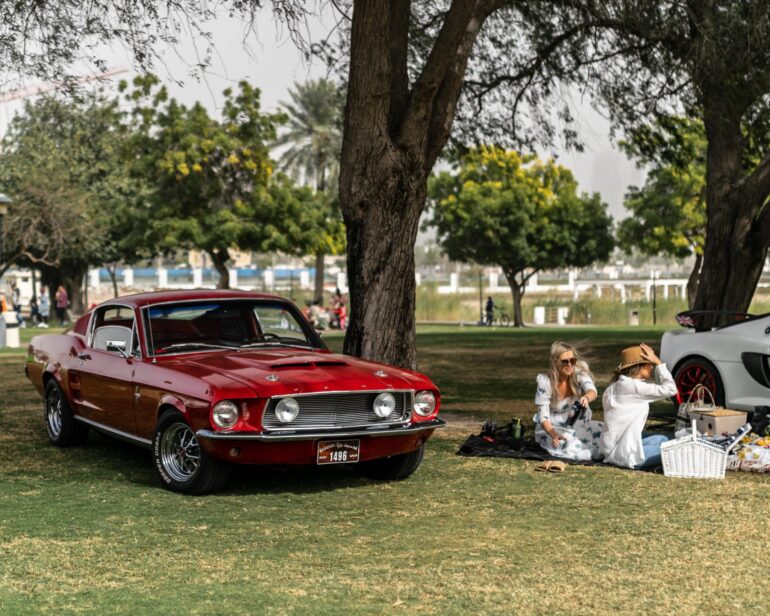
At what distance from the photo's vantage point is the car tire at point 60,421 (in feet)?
36.0

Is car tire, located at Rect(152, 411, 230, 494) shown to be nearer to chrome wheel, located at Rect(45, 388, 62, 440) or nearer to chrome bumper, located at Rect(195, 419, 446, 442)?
chrome bumper, located at Rect(195, 419, 446, 442)

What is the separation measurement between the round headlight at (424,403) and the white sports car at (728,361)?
4162 millimetres

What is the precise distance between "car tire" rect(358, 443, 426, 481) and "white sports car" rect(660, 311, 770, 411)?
4.12m

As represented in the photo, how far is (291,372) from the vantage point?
27.9 ft

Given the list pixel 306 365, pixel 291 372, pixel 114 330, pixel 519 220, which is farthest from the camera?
pixel 519 220

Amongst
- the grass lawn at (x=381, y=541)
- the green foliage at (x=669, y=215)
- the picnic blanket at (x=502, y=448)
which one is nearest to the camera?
the grass lawn at (x=381, y=541)

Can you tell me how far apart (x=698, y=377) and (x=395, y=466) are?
4525 millimetres

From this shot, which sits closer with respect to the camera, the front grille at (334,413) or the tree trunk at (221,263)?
the front grille at (334,413)

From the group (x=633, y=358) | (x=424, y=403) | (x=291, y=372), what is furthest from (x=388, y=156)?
(x=291, y=372)

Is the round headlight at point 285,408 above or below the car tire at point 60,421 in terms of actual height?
above

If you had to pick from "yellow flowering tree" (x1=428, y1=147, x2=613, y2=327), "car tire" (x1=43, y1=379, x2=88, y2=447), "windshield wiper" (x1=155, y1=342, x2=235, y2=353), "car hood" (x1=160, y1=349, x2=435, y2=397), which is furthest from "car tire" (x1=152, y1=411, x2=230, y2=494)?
"yellow flowering tree" (x1=428, y1=147, x2=613, y2=327)

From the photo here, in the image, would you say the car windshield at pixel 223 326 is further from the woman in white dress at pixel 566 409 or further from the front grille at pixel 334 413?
the woman in white dress at pixel 566 409

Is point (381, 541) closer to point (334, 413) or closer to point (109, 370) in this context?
point (334, 413)

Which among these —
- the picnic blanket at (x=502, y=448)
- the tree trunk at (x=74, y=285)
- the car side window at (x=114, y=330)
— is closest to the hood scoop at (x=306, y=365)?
the car side window at (x=114, y=330)
